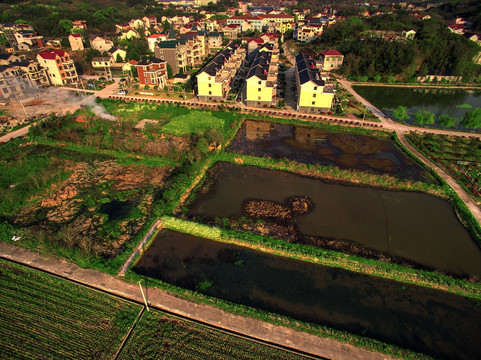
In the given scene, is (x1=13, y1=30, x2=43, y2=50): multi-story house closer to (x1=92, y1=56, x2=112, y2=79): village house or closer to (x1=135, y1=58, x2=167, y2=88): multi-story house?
(x1=92, y1=56, x2=112, y2=79): village house

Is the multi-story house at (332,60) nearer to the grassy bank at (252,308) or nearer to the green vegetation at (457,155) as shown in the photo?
the green vegetation at (457,155)

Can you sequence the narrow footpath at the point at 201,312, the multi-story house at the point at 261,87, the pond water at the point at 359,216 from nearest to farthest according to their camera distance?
the narrow footpath at the point at 201,312 < the pond water at the point at 359,216 < the multi-story house at the point at 261,87

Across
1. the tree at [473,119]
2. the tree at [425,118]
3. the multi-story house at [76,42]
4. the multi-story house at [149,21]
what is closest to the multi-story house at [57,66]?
the multi-story house at [76,42]

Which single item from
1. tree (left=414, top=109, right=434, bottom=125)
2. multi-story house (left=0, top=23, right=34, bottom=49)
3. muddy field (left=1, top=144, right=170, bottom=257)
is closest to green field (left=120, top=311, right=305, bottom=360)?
muddy field (left=1, top=144, right=170, bottom=257)

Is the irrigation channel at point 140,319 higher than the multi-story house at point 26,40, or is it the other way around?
the multi-story house at point 26,40

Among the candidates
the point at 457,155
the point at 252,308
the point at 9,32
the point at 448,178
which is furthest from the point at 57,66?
the point at 457,155

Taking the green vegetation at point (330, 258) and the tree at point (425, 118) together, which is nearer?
the green vegetation at point (330, 258)
